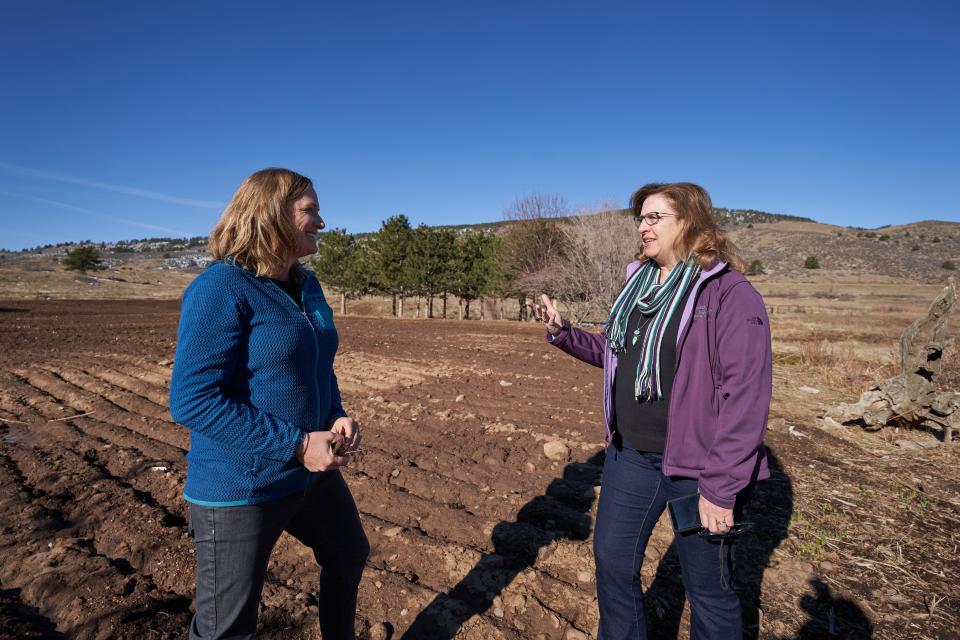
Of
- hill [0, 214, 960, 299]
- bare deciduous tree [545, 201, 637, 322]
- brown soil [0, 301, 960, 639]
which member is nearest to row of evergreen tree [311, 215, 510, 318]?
hill [0, 214, 960, 299]

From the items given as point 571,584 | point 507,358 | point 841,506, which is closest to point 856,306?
point 507,358

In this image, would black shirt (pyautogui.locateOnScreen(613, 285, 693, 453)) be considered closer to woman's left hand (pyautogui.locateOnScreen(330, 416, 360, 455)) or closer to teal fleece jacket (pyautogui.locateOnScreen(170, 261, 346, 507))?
woman's left hand (pyautogui.locateOnScreen(330, 416, 360, 455))

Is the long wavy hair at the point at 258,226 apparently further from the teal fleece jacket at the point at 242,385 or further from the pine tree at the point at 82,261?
the pine tree at the point at 82,261

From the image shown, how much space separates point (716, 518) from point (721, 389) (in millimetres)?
435

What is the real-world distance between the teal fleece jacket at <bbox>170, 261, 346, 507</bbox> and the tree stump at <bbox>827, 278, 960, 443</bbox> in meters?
6.53

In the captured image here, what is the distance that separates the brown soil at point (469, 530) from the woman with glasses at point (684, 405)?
93 cm

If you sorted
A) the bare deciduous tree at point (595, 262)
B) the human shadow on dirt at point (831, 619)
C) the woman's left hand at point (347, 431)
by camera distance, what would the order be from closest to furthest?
the woman's left hand at point (347, 431) → the human shadow on dirt at point (831, 619) → the bare deciduous tree at point (595, 262)

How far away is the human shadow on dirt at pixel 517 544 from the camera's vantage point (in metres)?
2.62

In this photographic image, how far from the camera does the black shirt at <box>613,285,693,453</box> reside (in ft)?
6.34

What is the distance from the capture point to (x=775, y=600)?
9.32 ft

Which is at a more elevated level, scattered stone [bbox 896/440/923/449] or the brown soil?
scattered stone [bbox 896/440/923/449]

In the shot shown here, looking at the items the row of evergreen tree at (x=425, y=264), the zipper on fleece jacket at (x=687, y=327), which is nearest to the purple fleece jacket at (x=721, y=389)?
the zipper on fleece jacket at (x=687, y=327)

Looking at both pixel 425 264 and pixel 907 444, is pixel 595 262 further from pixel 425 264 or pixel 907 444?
pixel 907 444

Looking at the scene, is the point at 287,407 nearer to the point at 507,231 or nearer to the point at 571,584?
the point at 571,584
